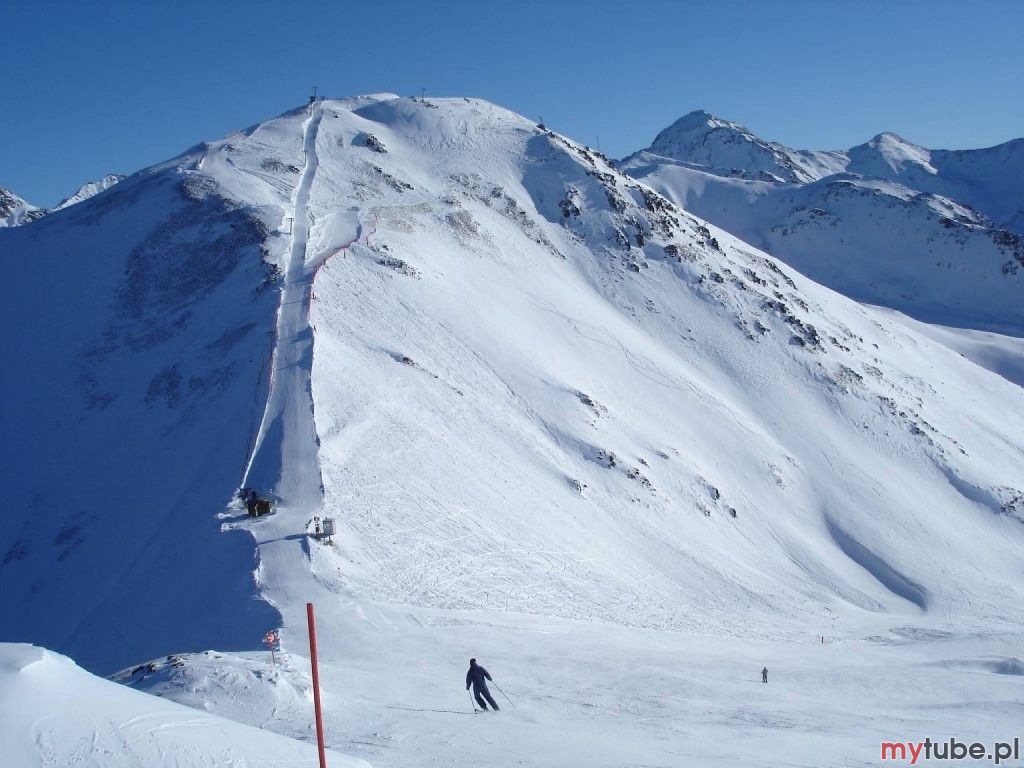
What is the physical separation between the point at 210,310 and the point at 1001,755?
132ft

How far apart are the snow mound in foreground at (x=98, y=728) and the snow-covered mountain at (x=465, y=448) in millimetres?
3821

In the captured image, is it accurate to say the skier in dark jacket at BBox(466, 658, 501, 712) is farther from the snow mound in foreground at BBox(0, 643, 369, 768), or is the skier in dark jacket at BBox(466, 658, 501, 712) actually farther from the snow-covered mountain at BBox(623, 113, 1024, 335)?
the snow-covered mountain at BBox(623, 113, 1024, 335)

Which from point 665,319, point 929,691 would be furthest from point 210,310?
point 929,691

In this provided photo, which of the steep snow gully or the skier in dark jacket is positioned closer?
the skier in dark jacket

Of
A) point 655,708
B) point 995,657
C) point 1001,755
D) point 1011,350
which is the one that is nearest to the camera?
point 1001,755

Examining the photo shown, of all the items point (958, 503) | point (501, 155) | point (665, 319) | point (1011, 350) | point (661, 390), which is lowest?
point (958, 503)

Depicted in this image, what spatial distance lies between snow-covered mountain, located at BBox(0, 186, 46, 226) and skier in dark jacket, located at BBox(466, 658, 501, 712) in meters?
167

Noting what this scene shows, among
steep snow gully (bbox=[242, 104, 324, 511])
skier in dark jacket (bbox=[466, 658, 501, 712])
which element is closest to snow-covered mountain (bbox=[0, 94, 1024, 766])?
steep snow gully (bbox=[242, 104, 324, 511])

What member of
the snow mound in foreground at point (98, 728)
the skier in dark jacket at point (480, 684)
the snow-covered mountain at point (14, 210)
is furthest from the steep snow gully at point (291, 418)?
the snow-covered mountain at point (14, 210)

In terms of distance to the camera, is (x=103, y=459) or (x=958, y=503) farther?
(x=958, y=503)

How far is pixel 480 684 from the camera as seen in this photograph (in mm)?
15703

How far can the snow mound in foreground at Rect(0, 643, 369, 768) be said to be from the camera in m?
8.55

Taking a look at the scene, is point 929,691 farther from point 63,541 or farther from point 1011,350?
point 1011,350

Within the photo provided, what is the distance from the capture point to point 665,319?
194 feet
